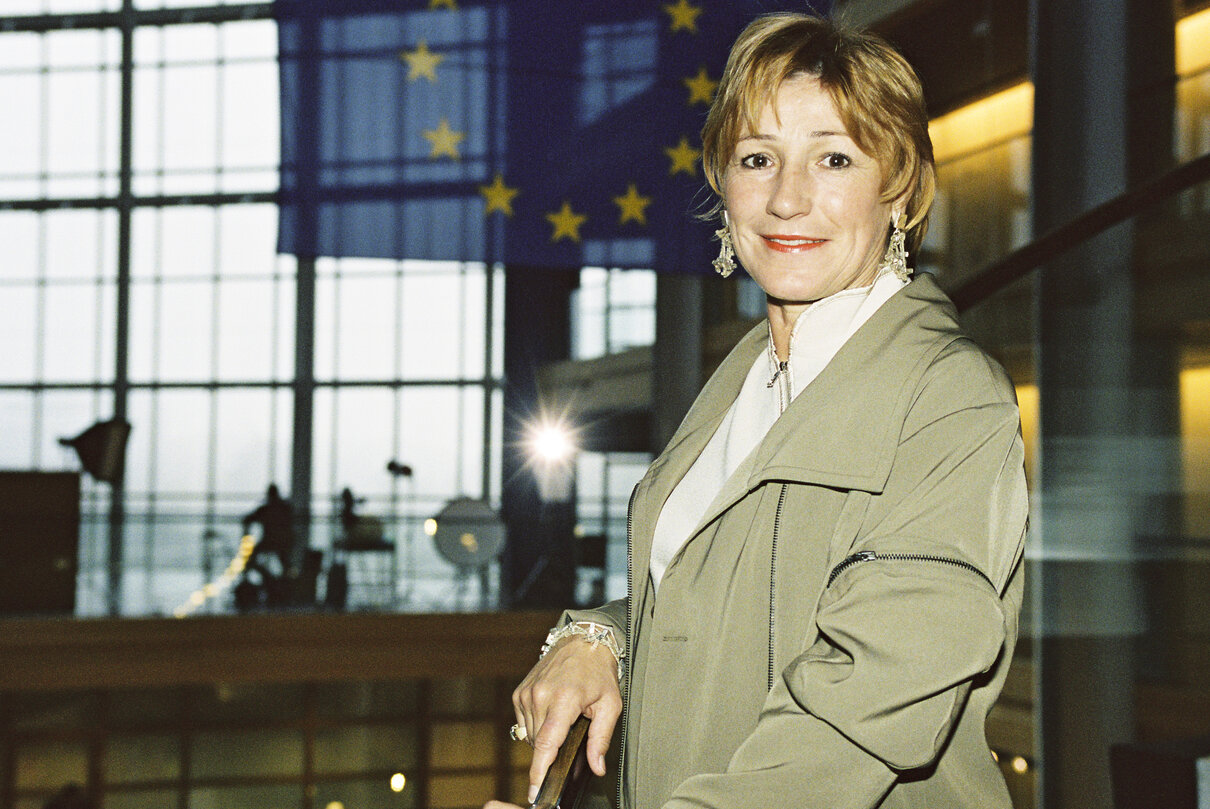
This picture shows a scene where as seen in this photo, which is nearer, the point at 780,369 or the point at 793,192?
the point at 793,192

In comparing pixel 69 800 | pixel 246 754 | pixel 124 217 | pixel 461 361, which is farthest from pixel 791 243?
pixel 124 217

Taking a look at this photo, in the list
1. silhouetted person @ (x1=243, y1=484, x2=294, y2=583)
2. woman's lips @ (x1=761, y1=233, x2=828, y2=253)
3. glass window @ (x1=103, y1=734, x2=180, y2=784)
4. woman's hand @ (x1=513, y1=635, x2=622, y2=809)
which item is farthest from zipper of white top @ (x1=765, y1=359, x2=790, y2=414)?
glass window @ (x1=103, y1=734, x2=180, y2=784)

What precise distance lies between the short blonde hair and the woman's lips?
9 centimetres

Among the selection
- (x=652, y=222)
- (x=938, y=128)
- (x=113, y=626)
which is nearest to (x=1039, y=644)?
(x=652, y=222)

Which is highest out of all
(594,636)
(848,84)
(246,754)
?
(848,84)

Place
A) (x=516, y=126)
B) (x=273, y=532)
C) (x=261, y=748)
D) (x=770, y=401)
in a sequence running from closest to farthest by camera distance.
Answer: (x=770, y=401) → (x=516, y=126) → (x=273, y=532) → (x=261, y=748)

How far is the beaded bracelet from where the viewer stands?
56.0 inches

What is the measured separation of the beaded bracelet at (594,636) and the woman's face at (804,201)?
0.47 metres

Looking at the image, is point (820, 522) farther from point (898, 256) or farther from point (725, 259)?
point (725, 259)

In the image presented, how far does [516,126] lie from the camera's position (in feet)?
20.1

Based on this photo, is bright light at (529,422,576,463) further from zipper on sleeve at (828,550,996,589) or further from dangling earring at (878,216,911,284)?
zipper on sleeve at (828,550,996,589)

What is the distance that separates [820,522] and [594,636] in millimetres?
408

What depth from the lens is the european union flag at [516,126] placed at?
6027mm

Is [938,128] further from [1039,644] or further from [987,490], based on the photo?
[987,490]
